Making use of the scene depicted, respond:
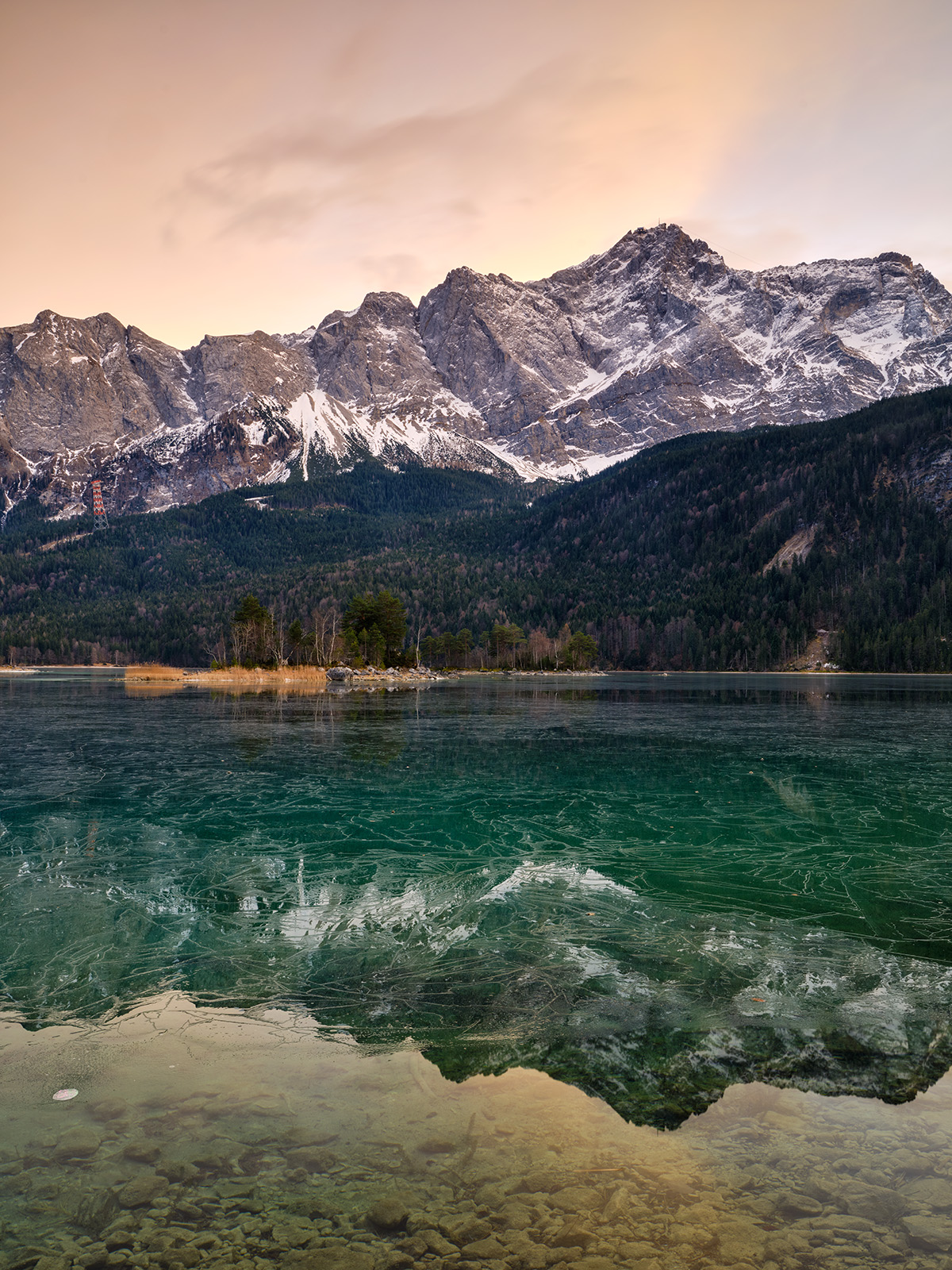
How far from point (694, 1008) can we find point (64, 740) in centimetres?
3438

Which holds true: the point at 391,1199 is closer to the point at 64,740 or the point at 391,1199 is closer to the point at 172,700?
the point at 64,740

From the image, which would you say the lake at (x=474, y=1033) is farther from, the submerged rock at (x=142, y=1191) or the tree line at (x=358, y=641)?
the tree line at (x=358, y=641)

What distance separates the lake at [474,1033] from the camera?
539 centimetres

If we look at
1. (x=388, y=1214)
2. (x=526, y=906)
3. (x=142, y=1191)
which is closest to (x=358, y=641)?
(x=526, y=906)

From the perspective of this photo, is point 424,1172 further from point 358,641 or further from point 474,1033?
point 358,641

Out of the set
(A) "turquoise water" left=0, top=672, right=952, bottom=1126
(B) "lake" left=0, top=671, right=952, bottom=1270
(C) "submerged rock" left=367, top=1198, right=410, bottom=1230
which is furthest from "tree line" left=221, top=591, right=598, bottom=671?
(C) "submerged rock" left=367, top=1198, right=410, bottom=1230

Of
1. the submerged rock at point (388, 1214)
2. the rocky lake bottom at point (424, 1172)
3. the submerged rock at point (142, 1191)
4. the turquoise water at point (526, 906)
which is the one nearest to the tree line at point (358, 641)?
the turquoise water at point (526, 906)

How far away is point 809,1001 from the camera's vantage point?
9219 millimetres

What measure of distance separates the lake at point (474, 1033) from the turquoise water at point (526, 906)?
0.07m

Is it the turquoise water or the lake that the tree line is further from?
the lake

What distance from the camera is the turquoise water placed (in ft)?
27.3

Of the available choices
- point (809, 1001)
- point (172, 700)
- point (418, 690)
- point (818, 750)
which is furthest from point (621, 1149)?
point (418, 690)

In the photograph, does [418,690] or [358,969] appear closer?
[358,969]

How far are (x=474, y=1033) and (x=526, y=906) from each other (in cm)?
470
